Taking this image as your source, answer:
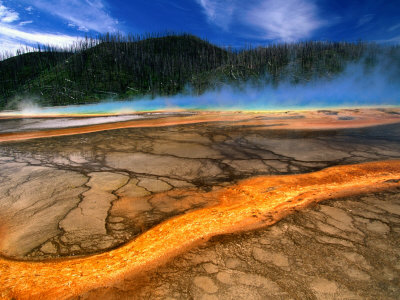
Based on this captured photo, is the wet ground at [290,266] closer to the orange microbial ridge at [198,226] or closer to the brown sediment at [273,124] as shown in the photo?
the orange microbial ridge at [198,226]

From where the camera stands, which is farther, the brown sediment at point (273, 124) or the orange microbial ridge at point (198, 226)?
the brown sediment at point (273, 124)

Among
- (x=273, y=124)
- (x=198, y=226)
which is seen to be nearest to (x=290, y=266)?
(x=198, y=226)

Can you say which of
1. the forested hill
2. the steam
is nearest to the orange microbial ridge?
the steam

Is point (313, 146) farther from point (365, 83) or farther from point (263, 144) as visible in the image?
point (365, 83)

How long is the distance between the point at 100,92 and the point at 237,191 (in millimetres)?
48965

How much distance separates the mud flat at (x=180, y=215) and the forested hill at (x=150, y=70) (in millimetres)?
40688

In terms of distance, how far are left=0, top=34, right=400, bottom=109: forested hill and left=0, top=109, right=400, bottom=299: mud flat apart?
133 feet

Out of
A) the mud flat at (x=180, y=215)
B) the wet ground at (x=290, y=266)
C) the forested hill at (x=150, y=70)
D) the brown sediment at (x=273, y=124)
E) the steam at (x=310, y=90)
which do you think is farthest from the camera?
the forested hill at (x=150, y=70)


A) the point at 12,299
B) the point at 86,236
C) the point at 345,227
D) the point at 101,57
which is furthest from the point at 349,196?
the point at 101,57

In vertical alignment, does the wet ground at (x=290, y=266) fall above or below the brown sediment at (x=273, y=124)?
below

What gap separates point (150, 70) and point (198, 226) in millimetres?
61464

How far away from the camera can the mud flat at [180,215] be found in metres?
1.95

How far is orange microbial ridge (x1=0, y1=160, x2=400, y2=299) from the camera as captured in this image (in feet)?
6.61

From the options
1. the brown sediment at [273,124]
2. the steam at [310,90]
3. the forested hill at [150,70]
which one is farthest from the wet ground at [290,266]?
the forested hill at [150,70]
